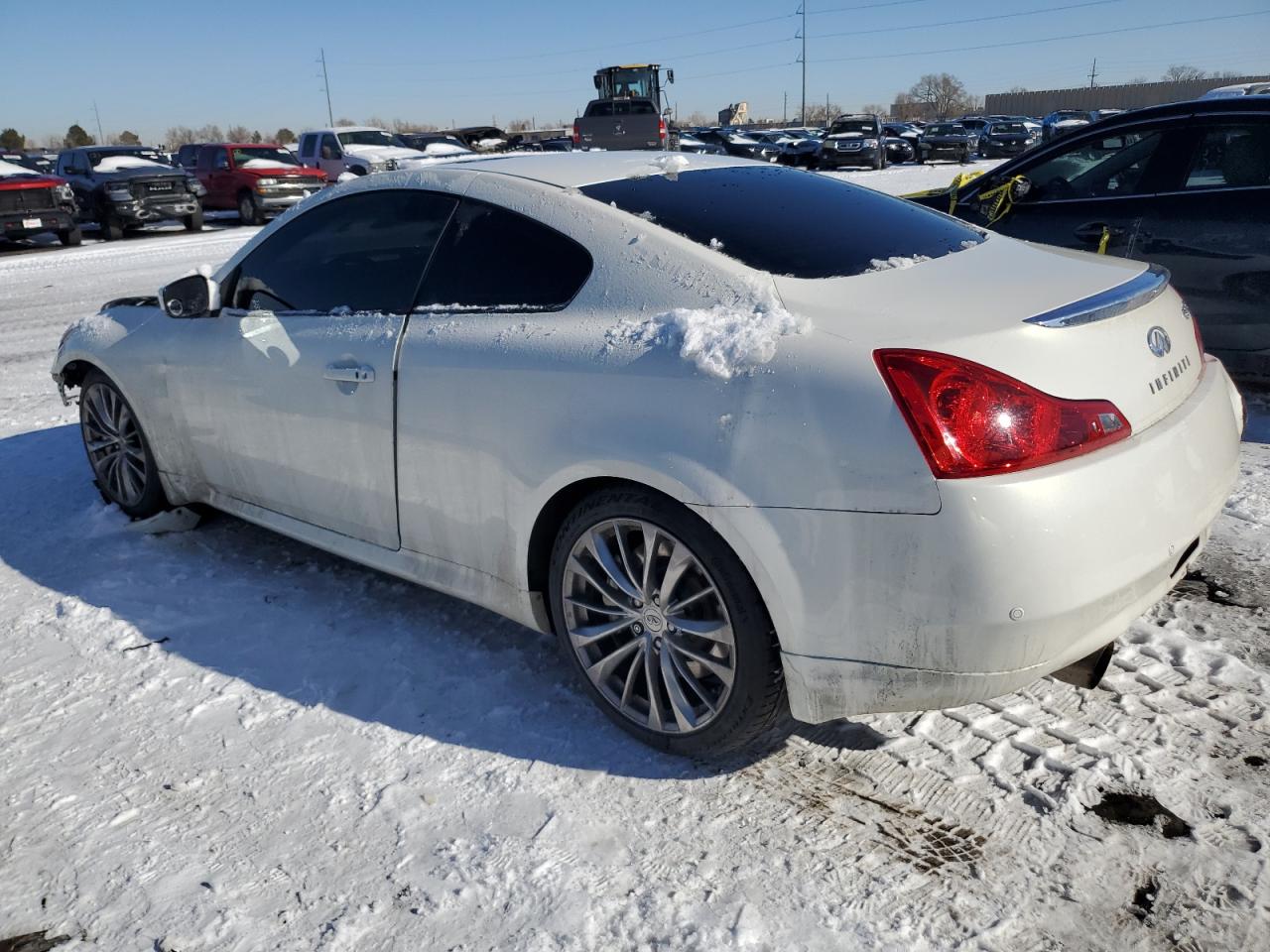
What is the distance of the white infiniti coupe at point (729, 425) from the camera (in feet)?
7.39

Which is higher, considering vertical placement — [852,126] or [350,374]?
[852,126]

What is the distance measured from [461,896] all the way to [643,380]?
4.29ft

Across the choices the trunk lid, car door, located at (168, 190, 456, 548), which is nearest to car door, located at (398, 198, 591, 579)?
car door, located at (168, 190, 456, 548)

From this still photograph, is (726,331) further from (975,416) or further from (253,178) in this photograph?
(253,178)

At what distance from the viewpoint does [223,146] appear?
72.0 feet

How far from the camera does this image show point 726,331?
2.49 meters

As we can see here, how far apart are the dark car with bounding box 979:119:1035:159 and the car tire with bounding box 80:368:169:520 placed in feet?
128

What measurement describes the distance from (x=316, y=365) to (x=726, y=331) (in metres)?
1.61

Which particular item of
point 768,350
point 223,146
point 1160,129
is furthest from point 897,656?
point 223,146

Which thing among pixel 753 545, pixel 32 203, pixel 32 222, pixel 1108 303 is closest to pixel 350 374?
pixel 753 545

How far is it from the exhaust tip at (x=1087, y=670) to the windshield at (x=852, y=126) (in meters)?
33.3

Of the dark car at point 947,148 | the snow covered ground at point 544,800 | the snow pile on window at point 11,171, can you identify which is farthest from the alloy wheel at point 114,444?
the dark car at point 947,148

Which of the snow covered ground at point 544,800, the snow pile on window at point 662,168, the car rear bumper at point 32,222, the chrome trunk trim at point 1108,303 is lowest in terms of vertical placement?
the snow covered ground at point 544,800

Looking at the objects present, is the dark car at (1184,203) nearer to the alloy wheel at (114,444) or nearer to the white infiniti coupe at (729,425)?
the white infiniti coupe at (729,425)
